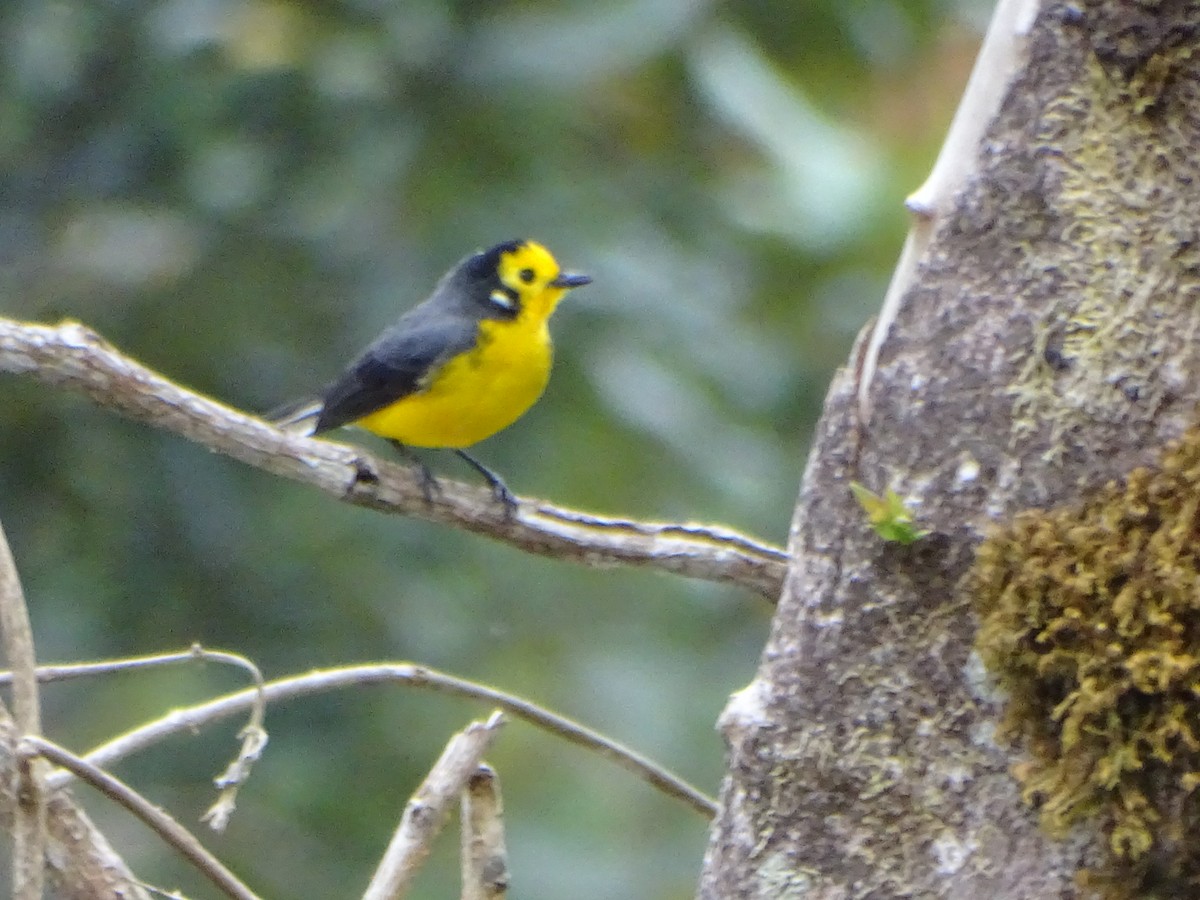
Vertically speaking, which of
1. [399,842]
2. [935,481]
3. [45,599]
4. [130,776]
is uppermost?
[45,599]

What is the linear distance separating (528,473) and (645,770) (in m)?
1.88

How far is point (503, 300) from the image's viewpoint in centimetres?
360

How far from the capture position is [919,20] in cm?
361

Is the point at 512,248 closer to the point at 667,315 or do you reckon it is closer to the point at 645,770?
the point at 667,315

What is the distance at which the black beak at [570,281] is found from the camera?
348 centimetres

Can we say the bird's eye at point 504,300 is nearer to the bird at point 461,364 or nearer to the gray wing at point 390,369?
the bird at point 461,364

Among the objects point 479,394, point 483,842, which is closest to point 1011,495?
point 483,842

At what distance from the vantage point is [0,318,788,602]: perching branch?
1.86 metres

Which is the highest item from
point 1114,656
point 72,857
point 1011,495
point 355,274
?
point 355,274

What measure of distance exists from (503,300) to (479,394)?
11.2 inches

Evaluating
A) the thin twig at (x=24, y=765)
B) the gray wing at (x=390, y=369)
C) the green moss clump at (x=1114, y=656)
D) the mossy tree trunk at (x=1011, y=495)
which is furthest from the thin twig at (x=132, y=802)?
the gray wing at (x=390, y=369)

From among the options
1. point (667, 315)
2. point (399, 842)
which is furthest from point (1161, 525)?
point (667, 315)

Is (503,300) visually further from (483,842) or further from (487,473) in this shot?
(483,842)

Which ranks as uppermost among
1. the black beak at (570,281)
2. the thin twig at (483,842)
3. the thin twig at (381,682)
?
the black beak at (570,281)
